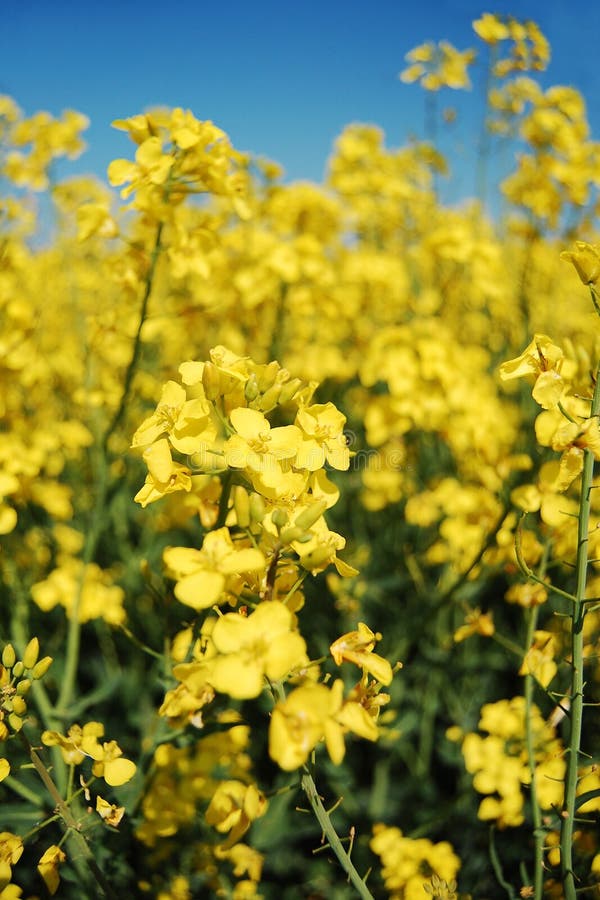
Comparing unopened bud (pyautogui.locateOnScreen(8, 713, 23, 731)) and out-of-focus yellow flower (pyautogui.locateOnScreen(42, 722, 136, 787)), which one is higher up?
unopened bud (pyautogui.locateOnScreen(8, 713, 23, 731))

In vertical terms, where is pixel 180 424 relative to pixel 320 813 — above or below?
above

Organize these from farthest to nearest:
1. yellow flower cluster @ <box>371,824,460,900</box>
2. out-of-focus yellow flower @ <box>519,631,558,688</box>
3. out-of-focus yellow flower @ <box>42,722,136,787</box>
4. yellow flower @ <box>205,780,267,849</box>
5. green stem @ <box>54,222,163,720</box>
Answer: green stem @ <box>54,222,163,720</box> → yellow flower cluster @ <box>371,824,460,900</box> → out-of-focus yellow flower @ <box>519,631,558,688</box> → out-of-focus yellow flower @ <box>42,722,136,787</box> → yellow flower @ <box>205,780,267,849</box>

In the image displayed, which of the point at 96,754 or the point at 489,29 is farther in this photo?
the point at 489,29

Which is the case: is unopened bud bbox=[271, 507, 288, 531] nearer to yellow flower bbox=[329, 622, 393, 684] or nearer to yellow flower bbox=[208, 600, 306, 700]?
yellow flower bbox=[208, 600, 306, 700]

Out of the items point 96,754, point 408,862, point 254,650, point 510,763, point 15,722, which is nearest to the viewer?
point 254,650

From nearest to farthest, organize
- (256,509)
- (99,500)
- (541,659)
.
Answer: (256,509)
(541,659)
(99,500)

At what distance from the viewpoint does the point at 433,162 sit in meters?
4.04

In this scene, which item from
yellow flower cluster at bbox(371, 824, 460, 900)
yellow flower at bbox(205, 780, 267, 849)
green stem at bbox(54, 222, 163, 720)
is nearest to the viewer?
yellow flower at bbox(205, 780, 267, 849)

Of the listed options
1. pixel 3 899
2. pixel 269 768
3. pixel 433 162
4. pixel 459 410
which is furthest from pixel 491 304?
pixel 3 899

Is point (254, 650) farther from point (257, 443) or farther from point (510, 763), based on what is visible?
point (510, 763)

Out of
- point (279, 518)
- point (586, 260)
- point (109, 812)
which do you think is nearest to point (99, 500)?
point (109, 812)

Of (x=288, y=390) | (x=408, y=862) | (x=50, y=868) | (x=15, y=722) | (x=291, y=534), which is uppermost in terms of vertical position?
(x=288, y=390)

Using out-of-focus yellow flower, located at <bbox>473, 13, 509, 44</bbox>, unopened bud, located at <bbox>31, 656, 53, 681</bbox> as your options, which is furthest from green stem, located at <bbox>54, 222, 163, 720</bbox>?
out-of-focus yellow flower, located at <bbox>473, 13, 509, 44</bbox>

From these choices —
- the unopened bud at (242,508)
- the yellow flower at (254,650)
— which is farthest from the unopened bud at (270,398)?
the yellow flower at (254,650)
